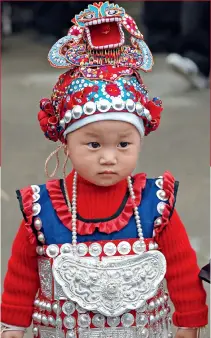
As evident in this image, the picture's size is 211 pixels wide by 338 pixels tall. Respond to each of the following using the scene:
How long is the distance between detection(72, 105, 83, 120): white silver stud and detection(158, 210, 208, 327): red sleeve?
41 centimetres

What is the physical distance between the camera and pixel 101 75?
82.0 inches

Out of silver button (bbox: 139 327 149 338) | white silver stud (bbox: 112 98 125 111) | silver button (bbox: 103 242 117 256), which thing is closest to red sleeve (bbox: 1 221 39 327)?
silver button (bbox: 103 242 117 256)

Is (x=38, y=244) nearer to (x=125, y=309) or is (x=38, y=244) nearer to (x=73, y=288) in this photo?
(x=73, y=288)

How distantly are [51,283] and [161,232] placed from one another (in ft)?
1.12

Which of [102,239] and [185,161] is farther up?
[185,161]

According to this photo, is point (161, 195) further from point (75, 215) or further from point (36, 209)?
point (36, 209)

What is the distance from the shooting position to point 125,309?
2.13m

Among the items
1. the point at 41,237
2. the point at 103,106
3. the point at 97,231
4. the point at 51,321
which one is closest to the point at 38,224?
the point at 41,237

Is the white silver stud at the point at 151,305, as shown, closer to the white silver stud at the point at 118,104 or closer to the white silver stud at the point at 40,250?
the white silver stud at the point at 40,250

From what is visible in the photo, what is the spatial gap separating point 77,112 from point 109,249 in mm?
389

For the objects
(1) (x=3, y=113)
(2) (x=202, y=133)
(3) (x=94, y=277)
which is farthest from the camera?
(1) (x=3, y=113)

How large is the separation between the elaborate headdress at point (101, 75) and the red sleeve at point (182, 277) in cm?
31

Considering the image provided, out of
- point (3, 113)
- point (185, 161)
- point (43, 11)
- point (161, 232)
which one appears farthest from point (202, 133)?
point (43, 11)

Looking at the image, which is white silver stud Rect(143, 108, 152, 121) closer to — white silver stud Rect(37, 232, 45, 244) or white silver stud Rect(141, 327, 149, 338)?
white silver stud Rect(37, 232, 45, 244)
